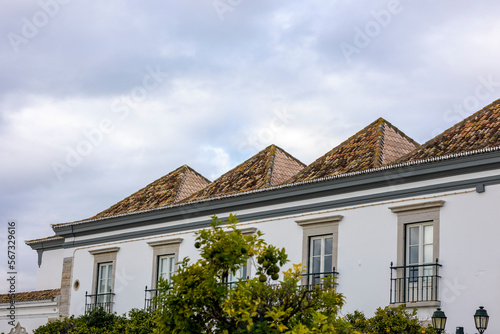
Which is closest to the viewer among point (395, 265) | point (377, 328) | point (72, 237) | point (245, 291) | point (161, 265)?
point (245, 291)

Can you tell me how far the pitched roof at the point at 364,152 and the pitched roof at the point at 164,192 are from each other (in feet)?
14.7

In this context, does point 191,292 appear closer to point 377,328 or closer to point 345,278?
point 377,328

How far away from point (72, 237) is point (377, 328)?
10.8 m

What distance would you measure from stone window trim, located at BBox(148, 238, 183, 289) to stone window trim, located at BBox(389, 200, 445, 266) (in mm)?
5964

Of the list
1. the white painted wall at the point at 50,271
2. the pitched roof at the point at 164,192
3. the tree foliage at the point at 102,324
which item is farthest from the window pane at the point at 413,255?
the white painted wall at the point at 50,271

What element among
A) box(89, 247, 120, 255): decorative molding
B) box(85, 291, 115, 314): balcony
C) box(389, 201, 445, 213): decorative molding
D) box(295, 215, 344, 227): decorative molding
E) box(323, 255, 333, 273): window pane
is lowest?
box(85, 291, 115, 314): balcony

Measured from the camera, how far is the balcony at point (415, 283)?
1448 centimetres

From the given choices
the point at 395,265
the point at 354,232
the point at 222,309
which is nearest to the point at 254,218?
the point at 354,232

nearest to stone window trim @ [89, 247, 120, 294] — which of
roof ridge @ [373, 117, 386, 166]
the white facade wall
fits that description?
the white facade wall

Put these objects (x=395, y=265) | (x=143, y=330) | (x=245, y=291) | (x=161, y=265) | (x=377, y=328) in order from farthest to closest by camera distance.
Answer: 1. (x=161, y=265)
2. (x=143, y=330)
3. (x=395, y=265)
4. (x=377, y=328)
5. (x=245, y=291)

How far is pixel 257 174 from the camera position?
19516 millimetres

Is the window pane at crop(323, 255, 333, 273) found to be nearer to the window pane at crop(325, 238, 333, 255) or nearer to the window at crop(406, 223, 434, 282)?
the window pane at crop(325, 238, 333, 255)

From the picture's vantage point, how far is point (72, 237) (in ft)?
72.1

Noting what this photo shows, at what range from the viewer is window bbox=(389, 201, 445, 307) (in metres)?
14.6
